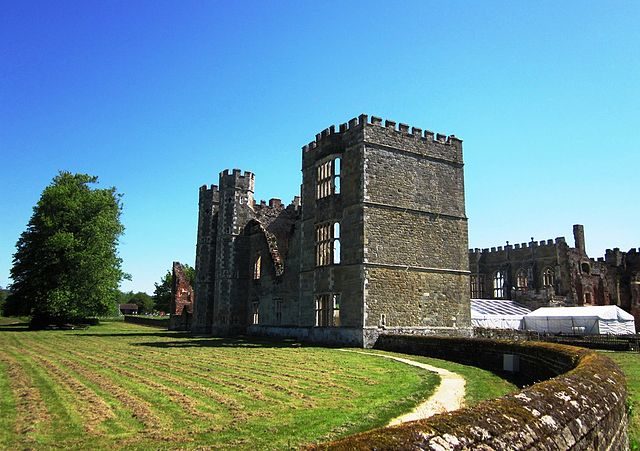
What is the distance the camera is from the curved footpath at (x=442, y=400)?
827 cm

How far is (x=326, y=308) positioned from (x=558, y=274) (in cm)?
3084

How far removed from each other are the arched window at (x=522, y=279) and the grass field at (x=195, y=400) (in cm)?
3799

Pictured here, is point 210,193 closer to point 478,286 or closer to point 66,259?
point 66,259

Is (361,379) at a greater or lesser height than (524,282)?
lesser

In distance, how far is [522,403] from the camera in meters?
4.63

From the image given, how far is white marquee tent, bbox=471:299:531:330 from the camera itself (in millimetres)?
35816

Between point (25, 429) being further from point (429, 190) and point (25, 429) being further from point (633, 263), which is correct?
point (633, 263)

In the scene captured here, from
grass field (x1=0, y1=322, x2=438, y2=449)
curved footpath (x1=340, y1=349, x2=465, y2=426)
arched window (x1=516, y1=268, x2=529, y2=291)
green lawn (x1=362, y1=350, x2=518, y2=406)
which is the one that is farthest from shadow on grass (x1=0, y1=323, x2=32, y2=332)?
arched window (x1=516, y1=268, x2=529, y2=291)

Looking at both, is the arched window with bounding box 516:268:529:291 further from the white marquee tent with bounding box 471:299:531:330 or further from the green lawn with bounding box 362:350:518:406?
the green lawn with bounding box 362:350:518:406

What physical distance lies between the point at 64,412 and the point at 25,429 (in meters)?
1.11

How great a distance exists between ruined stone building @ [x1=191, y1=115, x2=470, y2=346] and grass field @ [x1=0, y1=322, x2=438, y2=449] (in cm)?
751

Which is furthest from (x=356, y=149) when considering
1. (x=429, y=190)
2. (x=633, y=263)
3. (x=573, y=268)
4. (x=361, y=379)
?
(x=633, y=263)

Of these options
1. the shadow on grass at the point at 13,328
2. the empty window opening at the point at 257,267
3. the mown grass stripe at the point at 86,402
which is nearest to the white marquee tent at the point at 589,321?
the empty window opening at the point at 257,267

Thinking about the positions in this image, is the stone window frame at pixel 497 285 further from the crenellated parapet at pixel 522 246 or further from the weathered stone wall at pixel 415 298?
the weathered stone wall at pixel 415 298
